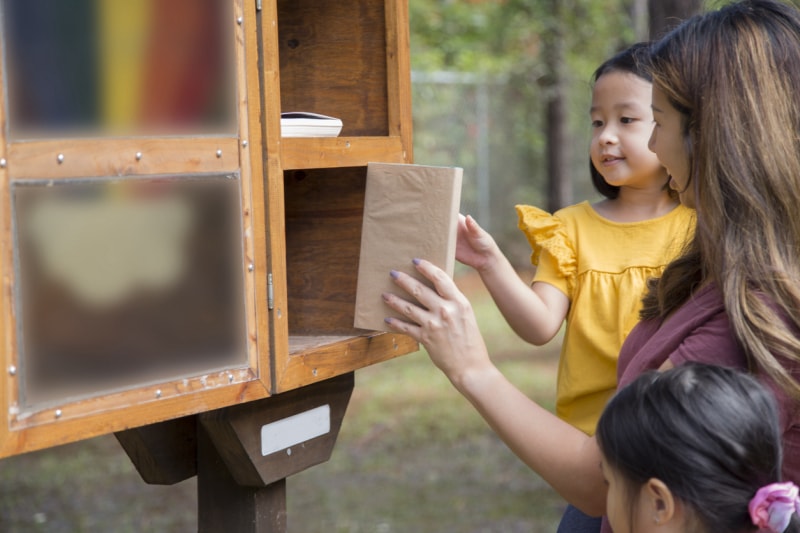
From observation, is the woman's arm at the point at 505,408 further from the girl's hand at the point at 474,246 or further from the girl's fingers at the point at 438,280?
the girl's hand at the point at 474,246

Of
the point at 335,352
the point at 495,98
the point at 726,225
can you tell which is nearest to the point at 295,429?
the point at 335,352

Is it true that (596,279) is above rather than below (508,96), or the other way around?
below

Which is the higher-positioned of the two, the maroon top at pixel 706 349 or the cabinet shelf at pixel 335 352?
the maroon top at pixel 706 349

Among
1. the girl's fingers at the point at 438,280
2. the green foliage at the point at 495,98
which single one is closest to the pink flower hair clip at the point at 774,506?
the girl's fingers at the point at 438,280

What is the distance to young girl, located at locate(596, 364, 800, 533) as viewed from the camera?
1.40m

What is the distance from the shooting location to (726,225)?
1.52 m

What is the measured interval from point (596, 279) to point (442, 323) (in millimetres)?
667

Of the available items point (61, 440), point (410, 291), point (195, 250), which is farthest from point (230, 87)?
point (61, 440)

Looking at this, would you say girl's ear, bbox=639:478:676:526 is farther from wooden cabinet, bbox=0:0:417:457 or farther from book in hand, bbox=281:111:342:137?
book in hand, bbox=281:111:342:137

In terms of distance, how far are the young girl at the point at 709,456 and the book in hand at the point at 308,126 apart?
852 mm

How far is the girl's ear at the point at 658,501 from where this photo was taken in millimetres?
1421

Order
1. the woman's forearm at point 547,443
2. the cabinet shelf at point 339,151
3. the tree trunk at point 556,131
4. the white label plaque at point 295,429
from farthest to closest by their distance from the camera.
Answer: the tree trunk at point 556,131 → the white label plaque at point 295,429 → the cabinet shelf at point 339,151 → the woman's forearm at point 547,443

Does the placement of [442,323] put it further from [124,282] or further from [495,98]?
[495,98]

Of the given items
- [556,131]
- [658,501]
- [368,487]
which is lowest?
[368,487]
